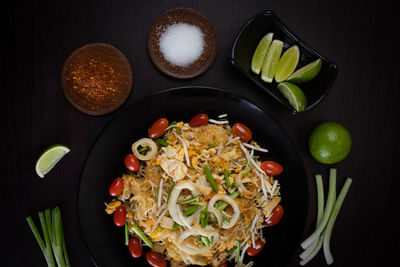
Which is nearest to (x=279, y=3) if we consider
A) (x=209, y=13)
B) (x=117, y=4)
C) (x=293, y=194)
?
(x=209, y=13)

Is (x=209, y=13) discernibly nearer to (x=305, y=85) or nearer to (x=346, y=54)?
(x=305, y=85)

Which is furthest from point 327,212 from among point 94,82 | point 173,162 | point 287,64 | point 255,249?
point 94,82

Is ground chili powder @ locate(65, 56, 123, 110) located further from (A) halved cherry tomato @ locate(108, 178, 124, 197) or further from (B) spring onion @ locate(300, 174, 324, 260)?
(B) spring onion @ locate(300, 174, 324, 260)

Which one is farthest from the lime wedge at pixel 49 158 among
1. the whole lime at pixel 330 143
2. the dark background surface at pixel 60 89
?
the whole lime at pixel 330 143

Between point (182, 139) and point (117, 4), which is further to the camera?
point (117, 4)

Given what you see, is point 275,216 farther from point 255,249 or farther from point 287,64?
point 287,64

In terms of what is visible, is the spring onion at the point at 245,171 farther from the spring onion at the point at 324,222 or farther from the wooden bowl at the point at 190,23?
the wooden bowl at the point at 190,23
